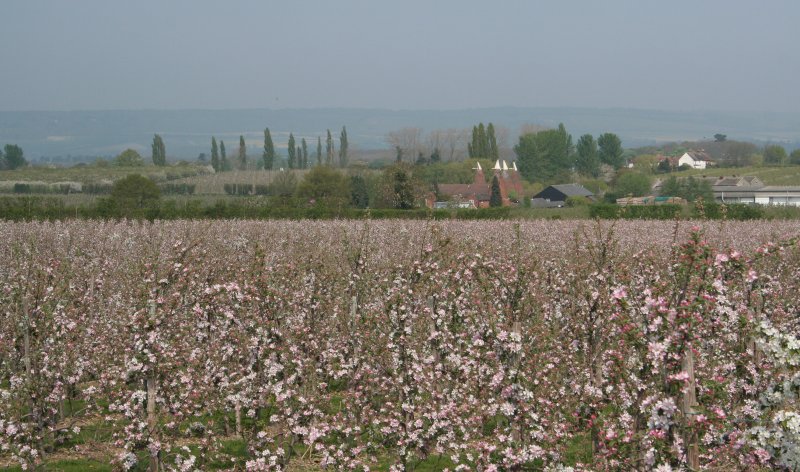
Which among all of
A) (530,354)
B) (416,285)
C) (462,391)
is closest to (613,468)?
(530,354)

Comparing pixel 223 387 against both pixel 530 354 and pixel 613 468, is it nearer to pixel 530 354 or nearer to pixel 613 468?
pixel 530 354

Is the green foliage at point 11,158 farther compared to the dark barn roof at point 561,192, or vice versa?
the green foliage at point 11,158

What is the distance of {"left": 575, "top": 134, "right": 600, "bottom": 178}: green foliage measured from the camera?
170m

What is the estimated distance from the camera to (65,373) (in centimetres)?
1207

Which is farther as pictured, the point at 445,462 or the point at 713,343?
the point at 713,343

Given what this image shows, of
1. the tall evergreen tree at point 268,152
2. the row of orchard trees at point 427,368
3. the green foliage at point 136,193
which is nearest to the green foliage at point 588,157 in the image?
the tall evergreen tree at point 268,152

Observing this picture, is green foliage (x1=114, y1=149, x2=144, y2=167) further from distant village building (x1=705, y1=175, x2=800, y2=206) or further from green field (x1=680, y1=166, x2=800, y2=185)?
distant village building (x1=705, y1=175, x2=800, y2=206)

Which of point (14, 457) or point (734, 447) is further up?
point (734, 447)

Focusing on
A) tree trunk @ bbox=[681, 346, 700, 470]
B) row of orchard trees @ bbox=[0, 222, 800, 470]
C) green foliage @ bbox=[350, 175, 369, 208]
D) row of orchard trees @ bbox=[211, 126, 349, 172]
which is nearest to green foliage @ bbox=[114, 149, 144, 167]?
row of orchard trees @ bbox=[211, 126, 349, 172]

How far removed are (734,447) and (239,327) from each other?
7.92m

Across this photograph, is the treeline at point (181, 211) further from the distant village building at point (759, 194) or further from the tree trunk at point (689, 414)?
the distant village building at point (759, 194)

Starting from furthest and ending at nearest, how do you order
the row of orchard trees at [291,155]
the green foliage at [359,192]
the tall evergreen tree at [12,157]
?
1. the tall evergreen tree at [12,157]
2. the row of orchard trees at [291,155]
3. the green foliage at [359,192]

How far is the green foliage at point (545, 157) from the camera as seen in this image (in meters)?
162

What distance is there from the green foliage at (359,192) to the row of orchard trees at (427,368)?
196 ft
